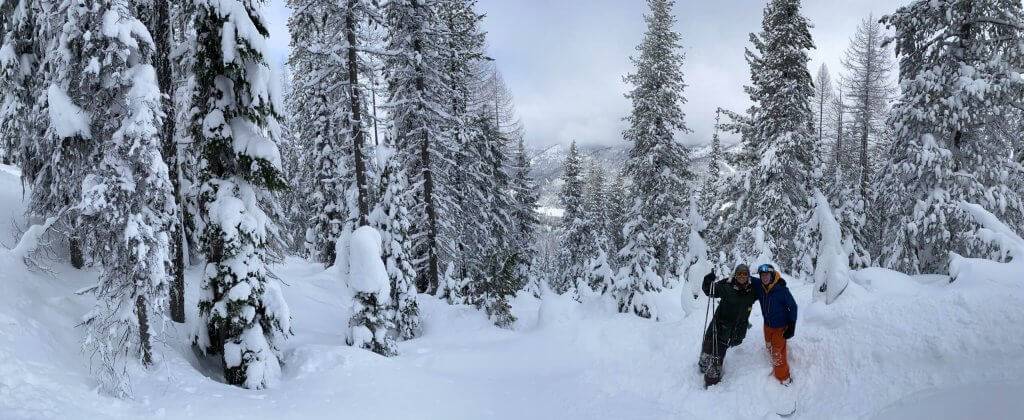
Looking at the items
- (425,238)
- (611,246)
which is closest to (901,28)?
(425,238)

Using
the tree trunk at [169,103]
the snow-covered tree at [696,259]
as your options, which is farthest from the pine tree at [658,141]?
the tree trunk at [169,103]

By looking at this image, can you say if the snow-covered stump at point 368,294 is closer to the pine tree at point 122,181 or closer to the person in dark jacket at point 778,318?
the pine tree at point 122,181

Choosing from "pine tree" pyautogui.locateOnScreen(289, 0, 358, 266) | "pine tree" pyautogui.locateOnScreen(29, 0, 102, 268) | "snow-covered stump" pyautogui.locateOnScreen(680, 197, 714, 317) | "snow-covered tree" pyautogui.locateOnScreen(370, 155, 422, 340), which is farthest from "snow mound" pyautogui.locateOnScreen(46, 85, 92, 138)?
"snow-covered stump" pyautogui.locateOnScreen(680, 197, 714, 317)

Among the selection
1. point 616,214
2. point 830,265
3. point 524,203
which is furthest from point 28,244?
point 616,214

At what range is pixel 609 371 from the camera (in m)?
10.1

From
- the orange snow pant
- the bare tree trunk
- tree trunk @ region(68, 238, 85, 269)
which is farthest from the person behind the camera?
tree trunk @ region(68, 238, 85, 269)

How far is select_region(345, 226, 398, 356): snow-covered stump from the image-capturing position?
1267 centimetres

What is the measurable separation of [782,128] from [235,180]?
1945 cm

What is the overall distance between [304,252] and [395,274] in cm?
2667

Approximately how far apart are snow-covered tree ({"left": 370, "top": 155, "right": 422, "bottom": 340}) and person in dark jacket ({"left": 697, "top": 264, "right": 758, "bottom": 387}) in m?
10.6

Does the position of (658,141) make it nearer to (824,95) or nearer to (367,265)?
(367,265)

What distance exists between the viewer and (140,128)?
7379 millimetres

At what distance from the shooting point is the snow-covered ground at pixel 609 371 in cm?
596

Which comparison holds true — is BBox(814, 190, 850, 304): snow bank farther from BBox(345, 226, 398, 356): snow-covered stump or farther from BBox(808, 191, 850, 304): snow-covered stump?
BBox(345, 226, 398, 356): snow-covered stump
